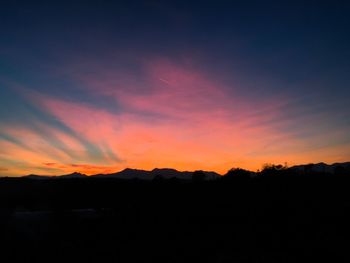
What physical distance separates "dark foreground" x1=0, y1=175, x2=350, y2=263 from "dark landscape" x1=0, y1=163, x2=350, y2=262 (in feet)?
0.14

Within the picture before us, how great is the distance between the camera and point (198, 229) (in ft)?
61.2

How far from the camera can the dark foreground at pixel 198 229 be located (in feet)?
48.7

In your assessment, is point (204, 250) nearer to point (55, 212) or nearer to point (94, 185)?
point (55, 212)

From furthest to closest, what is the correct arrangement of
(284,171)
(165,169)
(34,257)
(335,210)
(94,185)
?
(165,169) → (94,185) → (284,171) → (335,210) → (34,257)

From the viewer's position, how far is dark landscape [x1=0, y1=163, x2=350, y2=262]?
48.9 ft

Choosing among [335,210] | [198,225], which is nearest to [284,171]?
[335,210]

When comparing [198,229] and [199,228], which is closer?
[198,229]

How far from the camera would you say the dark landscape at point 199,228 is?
14.9 metres

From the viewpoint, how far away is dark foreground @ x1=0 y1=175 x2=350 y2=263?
48.7 ft

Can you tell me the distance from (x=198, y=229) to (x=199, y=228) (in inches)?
6.2

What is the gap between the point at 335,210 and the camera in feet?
66.1

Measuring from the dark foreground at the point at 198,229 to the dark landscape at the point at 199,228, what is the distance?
0.04m

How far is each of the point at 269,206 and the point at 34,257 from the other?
45.8 ft

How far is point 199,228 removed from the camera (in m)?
18.8
